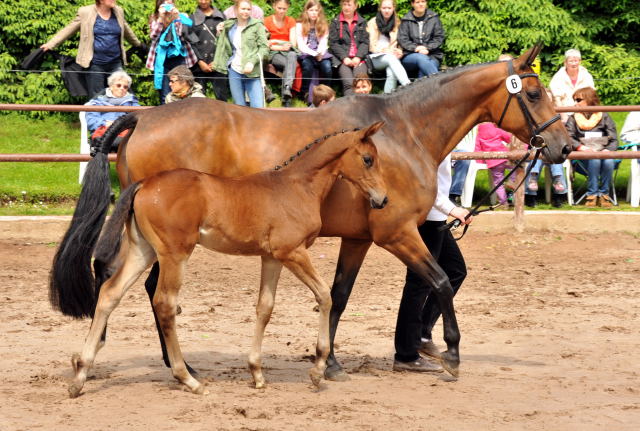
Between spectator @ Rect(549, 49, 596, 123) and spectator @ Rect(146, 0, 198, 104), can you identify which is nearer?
spectator @ Rect(146, 0, 198, 104)

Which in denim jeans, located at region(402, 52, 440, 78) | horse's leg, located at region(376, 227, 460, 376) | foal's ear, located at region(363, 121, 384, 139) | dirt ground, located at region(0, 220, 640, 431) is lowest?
dirt ground, located at region(0, 220, 640, 431)

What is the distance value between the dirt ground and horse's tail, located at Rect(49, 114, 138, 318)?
495 millimetres

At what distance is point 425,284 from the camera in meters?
6.64

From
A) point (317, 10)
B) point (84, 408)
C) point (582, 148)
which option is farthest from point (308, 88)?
point (84, 408)

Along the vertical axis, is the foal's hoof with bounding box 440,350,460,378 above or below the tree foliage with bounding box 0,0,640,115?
below

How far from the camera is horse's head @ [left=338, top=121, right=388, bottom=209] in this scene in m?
6.06

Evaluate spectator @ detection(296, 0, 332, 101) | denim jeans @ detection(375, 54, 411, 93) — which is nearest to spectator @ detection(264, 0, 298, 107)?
spectator @ detection(296, 0, 332, 101)

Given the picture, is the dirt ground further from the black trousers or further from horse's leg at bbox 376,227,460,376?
horse's leg at bbox 376,227,460,376

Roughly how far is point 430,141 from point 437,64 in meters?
6.19

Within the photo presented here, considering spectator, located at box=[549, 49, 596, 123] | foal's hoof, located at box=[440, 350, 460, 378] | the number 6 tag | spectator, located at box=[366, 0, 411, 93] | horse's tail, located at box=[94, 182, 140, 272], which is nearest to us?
horse's tail, located at box=[94, 182, 140, 272]

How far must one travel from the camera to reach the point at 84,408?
569cm

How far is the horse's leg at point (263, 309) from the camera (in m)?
6.17

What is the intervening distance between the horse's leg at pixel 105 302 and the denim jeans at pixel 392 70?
679 cm

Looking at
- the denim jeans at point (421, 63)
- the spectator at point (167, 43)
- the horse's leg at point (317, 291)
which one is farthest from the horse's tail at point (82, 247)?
the denim jeans at point (421, 63)
